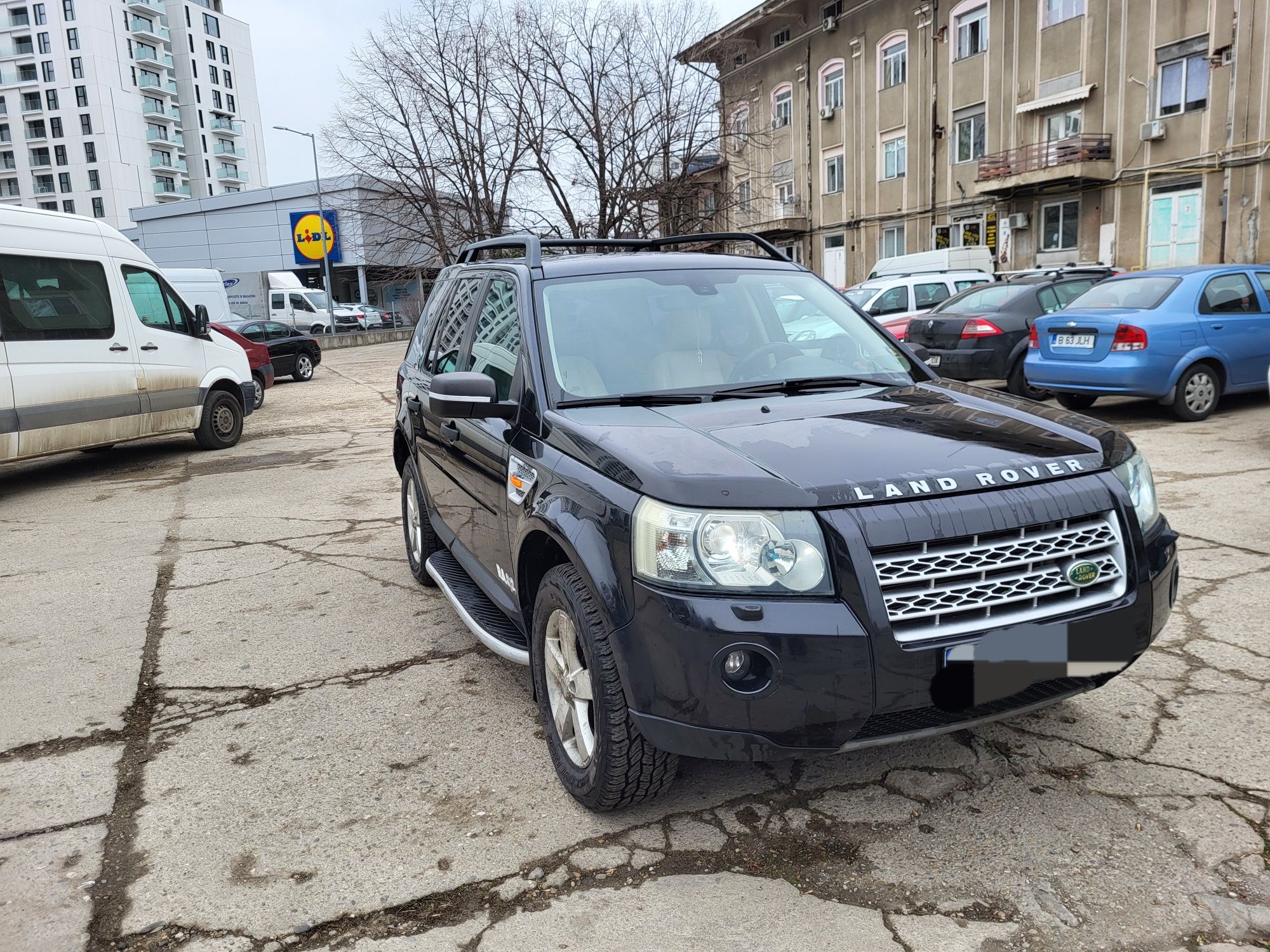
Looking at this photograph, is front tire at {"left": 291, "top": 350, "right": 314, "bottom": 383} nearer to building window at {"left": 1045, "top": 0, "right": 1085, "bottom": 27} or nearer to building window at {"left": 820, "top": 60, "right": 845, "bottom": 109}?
building window at {"left": 1045, "top": 0, "right": 1085, "bottom": 27}

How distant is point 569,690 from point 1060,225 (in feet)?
91.4

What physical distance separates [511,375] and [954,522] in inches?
70.6

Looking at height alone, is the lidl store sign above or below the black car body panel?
above

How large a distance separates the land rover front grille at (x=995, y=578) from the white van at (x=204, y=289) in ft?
68.8

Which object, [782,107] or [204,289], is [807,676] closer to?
[204,289]

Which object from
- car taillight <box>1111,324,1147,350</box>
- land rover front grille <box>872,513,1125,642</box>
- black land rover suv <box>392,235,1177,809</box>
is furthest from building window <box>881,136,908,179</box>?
land rover front grille <box>872,513,1125,642</box>

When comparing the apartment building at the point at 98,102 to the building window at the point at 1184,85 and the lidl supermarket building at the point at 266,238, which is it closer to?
the lidl supermarket building at the point at 266,238

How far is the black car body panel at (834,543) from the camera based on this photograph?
2.43m

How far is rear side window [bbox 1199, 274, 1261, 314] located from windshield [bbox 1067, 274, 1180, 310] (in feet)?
1.13

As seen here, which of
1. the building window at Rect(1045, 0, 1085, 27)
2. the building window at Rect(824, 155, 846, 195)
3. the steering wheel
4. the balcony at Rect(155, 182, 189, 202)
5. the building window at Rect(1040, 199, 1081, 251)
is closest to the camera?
the steering wheel

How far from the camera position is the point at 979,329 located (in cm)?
1145

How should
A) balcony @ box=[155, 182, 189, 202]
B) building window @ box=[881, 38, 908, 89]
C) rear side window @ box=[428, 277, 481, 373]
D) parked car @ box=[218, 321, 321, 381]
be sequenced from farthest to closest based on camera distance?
1. balcony @ box=[155, 182, 189, 202]
2. building window @ box=[881, 38, 908, 89]
3. parked car @ box=[218, 321, 321, 381]
4. rear side window @ box=[428, 277, 481, 373]

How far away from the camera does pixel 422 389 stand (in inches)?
191

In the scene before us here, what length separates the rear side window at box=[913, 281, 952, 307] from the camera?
15.3 metres
